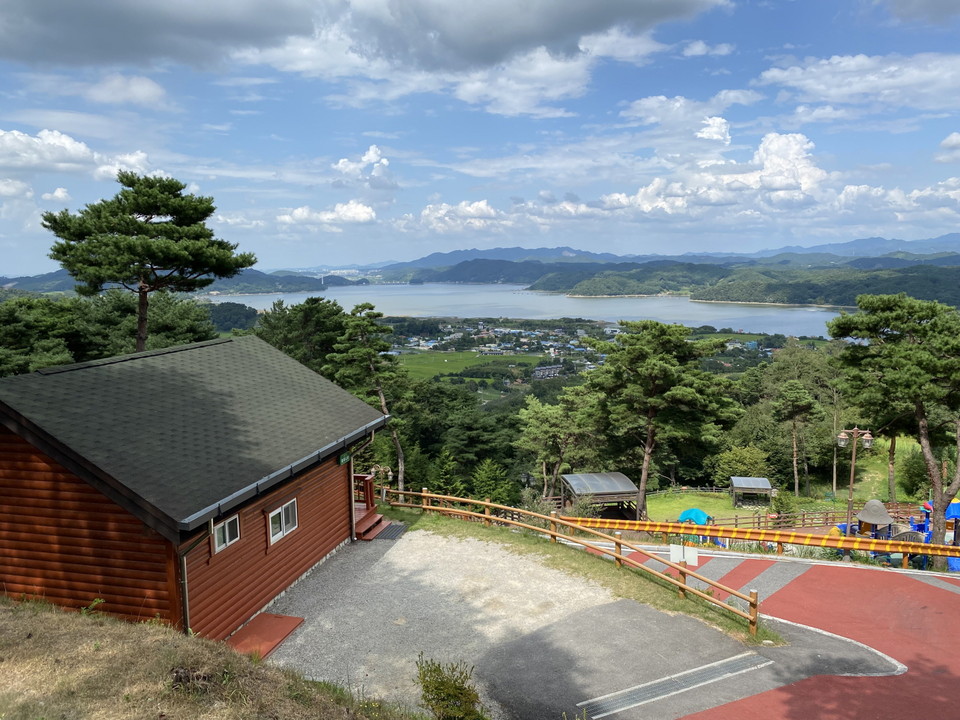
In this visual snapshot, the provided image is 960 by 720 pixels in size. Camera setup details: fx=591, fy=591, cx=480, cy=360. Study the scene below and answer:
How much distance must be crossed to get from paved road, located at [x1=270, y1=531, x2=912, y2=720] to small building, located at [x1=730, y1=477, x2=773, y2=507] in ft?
87.6

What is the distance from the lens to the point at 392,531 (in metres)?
15.8

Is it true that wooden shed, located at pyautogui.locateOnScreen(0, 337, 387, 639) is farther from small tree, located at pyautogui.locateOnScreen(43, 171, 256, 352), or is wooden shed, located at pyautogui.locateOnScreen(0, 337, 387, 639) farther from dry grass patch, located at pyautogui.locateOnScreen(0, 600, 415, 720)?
small tree, located at pyautogui.locateOnScreen(43, 171, 256, 352)

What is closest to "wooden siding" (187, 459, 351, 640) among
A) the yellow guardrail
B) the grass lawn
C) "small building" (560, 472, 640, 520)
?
the yellow guardrail

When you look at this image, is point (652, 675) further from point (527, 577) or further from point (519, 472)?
point (519, 472)

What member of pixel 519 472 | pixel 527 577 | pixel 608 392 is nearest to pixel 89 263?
pixel 527 577

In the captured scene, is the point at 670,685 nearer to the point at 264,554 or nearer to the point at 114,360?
the point at 264,554

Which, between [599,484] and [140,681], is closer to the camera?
[140,681]

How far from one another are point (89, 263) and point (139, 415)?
18.5m

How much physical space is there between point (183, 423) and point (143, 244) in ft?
53.2

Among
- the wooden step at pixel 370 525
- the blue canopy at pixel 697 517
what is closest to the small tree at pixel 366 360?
the wooden step at pixel 370 525

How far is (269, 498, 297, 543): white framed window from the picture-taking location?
37.7ft

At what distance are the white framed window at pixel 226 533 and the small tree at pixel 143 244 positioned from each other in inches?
698

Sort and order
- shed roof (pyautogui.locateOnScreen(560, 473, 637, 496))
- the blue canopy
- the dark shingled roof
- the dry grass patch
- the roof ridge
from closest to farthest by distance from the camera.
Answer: the dry grass patch → the dark shingled roof → the roof ridge → the blue canopy → shed roof (pyautogui.locateOnScreen(560, 473, 637, 496))

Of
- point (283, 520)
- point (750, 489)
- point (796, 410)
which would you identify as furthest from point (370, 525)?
point (796, 410)
